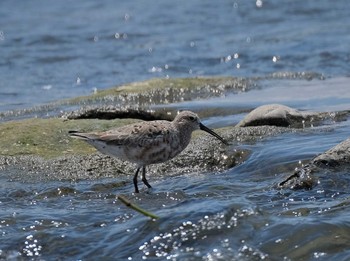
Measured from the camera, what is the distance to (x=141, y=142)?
767 centimetres

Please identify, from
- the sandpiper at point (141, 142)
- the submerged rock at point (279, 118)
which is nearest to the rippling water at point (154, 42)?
the submerged rock at point (279, 118)

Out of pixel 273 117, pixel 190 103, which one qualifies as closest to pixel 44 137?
pixel 273 117

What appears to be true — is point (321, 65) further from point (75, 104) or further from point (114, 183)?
point (114, 183)

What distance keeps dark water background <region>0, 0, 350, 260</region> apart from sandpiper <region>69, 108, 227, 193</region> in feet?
0.82

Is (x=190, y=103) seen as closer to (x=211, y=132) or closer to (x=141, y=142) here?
(x=211, y=132)

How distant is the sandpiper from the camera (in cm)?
763

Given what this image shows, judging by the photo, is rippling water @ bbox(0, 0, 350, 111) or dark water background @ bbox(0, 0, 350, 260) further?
rippling water @ bbox(0, 0, 350, 111)

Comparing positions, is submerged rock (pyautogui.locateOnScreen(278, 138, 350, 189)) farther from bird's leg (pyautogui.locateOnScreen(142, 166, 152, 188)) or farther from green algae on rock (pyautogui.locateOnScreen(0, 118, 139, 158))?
green algae on rock (pyautogui.locateOnScreen(0, 118, 139, 158))

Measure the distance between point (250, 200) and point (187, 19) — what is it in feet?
42.2

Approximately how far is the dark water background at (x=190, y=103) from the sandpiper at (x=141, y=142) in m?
0.25

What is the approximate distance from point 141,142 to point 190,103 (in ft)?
11.6

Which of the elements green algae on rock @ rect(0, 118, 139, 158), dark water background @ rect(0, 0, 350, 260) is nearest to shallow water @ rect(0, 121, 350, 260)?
dark water background @ rect(0, 0, 350, 260)

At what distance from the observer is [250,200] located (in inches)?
270

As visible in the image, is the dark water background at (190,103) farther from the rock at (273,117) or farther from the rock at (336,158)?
the rock at (273,117)
